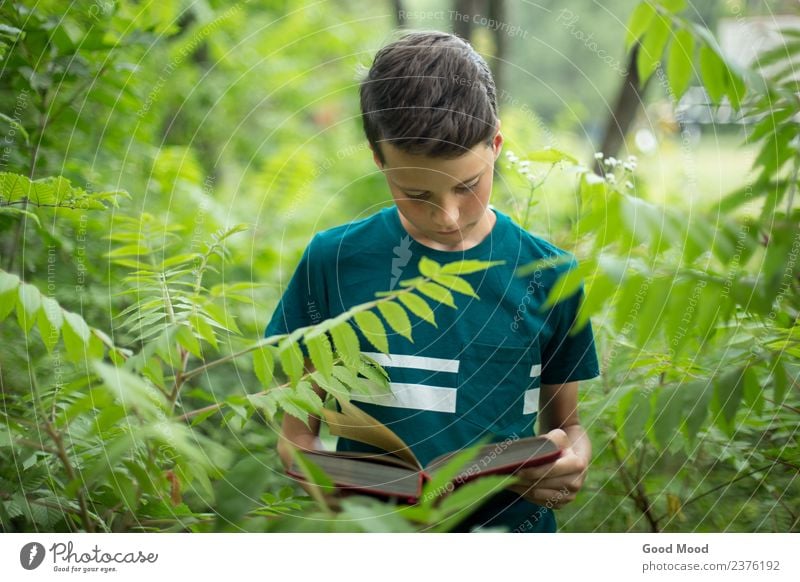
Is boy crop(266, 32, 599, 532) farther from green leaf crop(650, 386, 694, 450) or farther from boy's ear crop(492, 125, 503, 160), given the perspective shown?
green leaf crop(650, 386, 694, 450)

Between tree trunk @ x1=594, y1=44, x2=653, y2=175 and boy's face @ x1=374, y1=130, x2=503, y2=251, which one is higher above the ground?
tree trunk @ x1=594, y1=44, x2=653, y2=175

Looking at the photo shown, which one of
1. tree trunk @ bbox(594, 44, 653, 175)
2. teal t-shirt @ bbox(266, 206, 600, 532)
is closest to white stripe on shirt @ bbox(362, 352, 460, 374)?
teal t-shirt @ bbox(266, 206, 600, 532)

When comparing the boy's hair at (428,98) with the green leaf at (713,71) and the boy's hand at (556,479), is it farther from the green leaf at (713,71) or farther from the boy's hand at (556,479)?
the boy's hand at (556,479)

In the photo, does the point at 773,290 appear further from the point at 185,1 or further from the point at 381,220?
the point at 185,1

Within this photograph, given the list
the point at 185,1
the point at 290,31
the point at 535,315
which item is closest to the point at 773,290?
the point at 535,315

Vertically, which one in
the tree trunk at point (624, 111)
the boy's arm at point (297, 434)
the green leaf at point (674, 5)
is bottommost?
the boy's arm at point (297, 434)

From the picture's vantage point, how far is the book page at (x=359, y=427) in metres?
0.89

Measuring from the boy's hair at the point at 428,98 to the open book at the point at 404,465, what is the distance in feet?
1.10

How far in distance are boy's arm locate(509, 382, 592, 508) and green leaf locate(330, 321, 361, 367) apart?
0.24 metres

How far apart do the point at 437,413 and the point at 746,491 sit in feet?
1.56

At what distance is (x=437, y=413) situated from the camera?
3.12 ft

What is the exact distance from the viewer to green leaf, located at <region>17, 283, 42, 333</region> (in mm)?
725

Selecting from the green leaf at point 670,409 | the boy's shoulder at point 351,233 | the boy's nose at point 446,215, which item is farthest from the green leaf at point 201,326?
the green leaf at point 670,409
